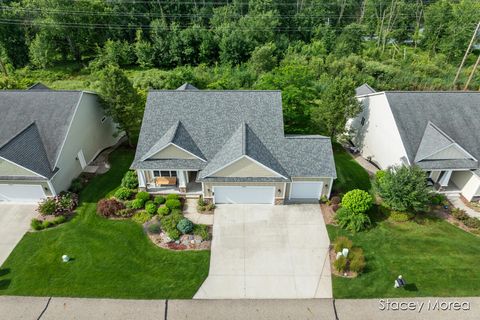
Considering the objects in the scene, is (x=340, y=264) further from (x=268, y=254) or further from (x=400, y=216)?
(x=400, y=216)

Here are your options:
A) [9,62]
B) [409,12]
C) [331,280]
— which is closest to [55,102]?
[331,280]

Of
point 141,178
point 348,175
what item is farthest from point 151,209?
point 348,175

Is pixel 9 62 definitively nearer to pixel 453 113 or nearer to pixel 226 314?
pixel 226 314

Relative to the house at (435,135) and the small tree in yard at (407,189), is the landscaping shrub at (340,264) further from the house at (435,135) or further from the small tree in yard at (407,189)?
the house at (435,135)

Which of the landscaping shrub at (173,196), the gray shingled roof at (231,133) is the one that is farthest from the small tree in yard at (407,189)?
the landscaping shrub at (173,196)

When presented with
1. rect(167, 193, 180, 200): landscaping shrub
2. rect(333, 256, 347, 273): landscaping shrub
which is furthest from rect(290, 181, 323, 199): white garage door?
rect(167, 193, 180, 200): landscaping shrub
